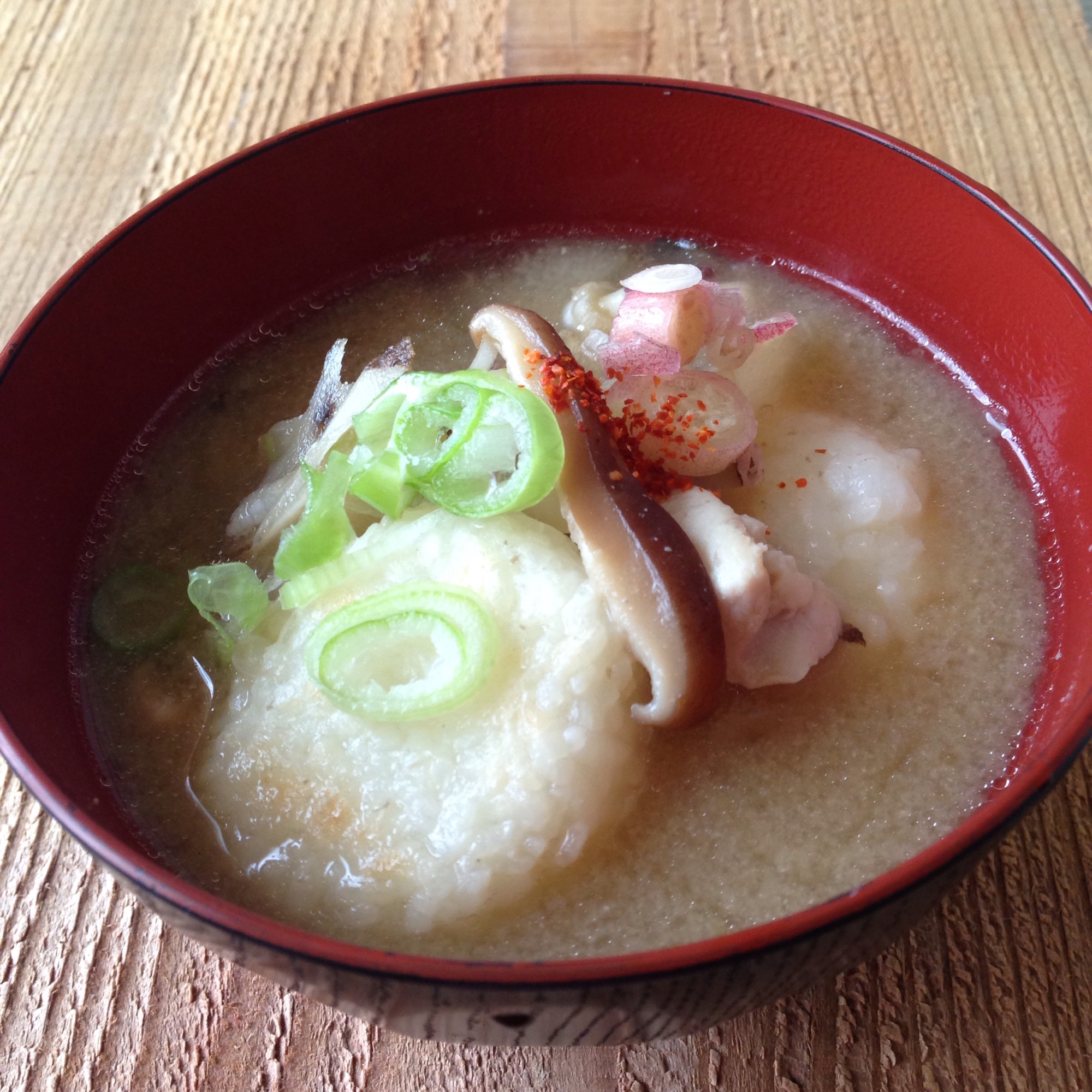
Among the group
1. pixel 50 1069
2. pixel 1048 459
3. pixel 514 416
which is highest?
pixel 514 416

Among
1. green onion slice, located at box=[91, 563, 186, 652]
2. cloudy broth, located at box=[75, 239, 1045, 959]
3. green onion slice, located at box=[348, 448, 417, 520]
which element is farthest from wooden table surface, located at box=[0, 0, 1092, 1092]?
green onion slice, located at box=[348, 448, 417, 520]

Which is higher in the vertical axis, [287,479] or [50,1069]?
[287,479]

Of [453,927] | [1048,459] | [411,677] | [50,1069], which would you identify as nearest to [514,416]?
[411,677]

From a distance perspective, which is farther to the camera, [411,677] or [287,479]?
[287,479]

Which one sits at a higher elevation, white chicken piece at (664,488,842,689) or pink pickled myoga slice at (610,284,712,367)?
pink pickled myoga slice at (610,284,712,367)

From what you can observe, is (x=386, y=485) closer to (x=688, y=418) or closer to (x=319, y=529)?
(x=319, y=529)

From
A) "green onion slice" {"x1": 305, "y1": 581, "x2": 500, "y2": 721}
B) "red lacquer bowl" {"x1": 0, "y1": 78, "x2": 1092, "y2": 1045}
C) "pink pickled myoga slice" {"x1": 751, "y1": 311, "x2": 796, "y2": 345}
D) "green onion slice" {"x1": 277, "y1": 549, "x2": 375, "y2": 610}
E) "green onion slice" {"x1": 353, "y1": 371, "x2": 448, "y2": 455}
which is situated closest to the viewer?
"red lacquer bowl" {"x1": 0, "y1": 78, "x2": 1092, "y2": 1045}

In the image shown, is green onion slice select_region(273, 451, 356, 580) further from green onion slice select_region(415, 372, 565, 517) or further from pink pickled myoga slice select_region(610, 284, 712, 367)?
pink pickled myoga slice select_region(610, 284, 712, 367)

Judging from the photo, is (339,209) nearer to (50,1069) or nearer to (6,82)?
(6,82)
